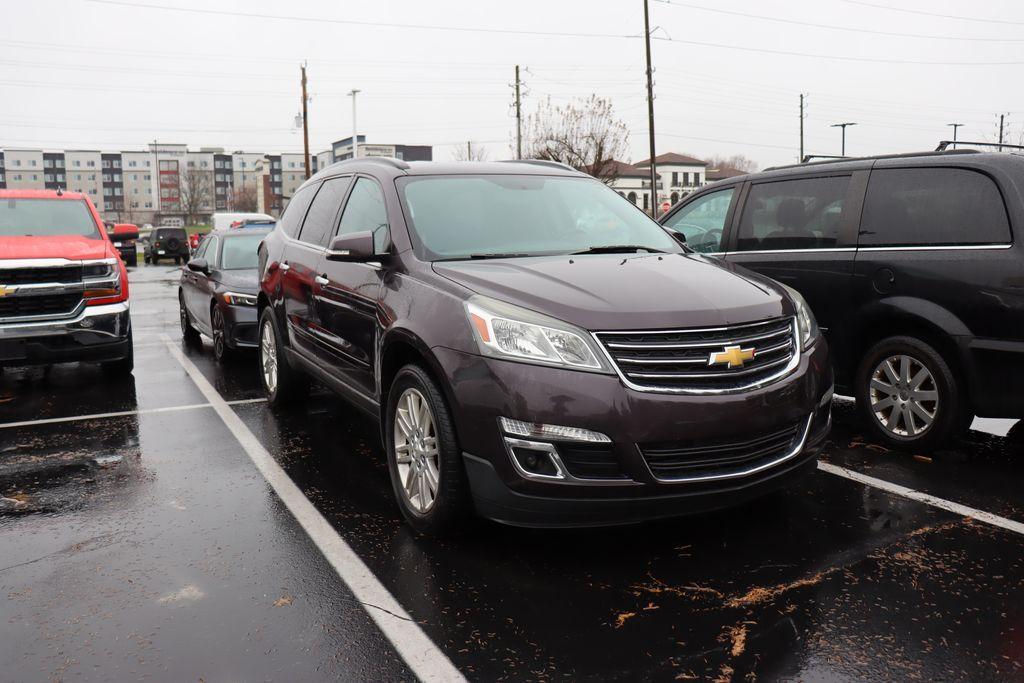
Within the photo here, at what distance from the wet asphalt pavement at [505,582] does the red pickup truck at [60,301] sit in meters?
2.50

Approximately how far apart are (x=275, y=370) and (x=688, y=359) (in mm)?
4261

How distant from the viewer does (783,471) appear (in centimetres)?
367

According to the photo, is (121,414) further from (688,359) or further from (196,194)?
(196,194)

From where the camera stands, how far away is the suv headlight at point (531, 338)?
3.40 meters

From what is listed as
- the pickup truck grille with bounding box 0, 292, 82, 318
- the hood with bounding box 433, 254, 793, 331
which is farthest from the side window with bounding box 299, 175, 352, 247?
the pickup truck grille with bounding box 0, 292, 82, 318

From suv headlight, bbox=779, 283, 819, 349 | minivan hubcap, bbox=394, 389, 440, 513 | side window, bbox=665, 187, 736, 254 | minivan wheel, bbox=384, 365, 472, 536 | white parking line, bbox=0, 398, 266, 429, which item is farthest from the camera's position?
side window, bbox=665, 187, 736, 254

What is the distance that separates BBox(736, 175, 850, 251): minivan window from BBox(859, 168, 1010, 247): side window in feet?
0.84

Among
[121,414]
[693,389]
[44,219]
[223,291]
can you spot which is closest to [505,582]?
[693,389]

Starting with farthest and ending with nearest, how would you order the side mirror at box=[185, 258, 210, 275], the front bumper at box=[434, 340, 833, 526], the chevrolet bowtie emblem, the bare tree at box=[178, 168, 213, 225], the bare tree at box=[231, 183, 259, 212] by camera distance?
the bare tree at box=[231, 183, 259, 212]
the bare tree at box=[178, 168, 213, 225]
the side mirror at box=[185, 258, 210, 275]
the chevrolet bowtie emblem
the front bumper at box=[434, 340, 833, 526]

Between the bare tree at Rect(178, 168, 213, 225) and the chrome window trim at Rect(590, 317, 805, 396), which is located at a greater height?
the bare tree at Rect(178, 168, 213, 225)

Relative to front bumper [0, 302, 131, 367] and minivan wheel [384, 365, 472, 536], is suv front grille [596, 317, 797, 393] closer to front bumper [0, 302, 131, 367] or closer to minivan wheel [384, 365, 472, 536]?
minivan wheel [384, 365, 472, 536]

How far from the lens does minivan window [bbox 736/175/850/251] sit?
5.79 meters

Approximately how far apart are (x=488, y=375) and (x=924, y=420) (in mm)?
3234

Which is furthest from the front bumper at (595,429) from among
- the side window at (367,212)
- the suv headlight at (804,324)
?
the side window at (367,212)
